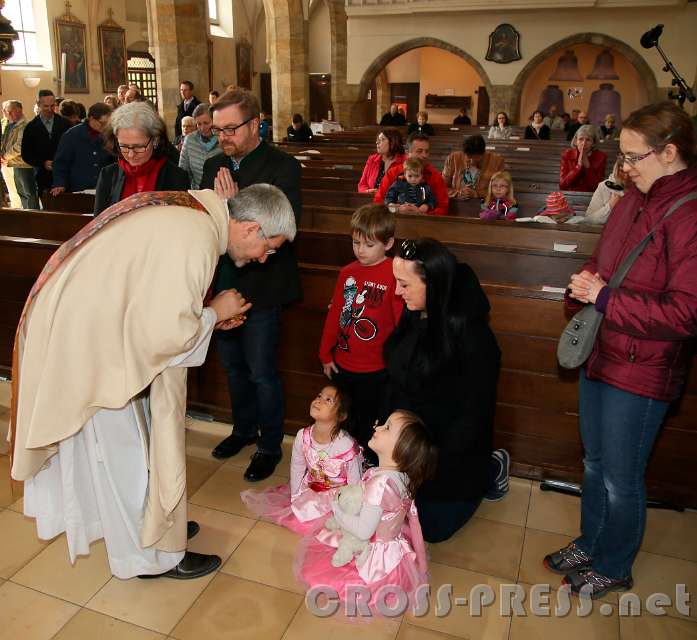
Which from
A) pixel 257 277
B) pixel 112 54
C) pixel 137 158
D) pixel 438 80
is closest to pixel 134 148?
pixel 137 158

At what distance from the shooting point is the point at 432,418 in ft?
9.18

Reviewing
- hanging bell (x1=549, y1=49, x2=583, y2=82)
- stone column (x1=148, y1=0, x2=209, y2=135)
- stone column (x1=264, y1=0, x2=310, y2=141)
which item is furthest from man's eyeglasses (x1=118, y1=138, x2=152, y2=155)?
hanging bell (x1=549, y1=49, x2=583, y2=82)

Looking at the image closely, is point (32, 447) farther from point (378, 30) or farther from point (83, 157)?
point (378, 30)

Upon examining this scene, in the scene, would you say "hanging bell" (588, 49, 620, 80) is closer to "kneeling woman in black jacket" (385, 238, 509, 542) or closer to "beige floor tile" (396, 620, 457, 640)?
"kneeling woman in black jacket" (385, 238, 509, 542)

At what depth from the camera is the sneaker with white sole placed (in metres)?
3.12

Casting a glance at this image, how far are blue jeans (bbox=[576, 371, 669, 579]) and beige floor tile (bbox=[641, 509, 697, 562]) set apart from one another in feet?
1.33

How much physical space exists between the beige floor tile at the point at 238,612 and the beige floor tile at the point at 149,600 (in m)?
0.04

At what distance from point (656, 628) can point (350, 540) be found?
3.87ft

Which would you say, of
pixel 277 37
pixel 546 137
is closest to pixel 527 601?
pixel 546 137

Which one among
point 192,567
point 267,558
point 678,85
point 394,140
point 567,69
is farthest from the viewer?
point 567,69

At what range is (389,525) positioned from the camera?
253 cm

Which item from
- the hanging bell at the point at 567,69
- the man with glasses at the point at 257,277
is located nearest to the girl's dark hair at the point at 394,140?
the man with glasses at the point at 257,277

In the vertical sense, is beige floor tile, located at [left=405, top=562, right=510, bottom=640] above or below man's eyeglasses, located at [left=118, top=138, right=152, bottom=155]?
below

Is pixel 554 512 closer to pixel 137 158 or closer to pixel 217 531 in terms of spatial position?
pixel 217 531
